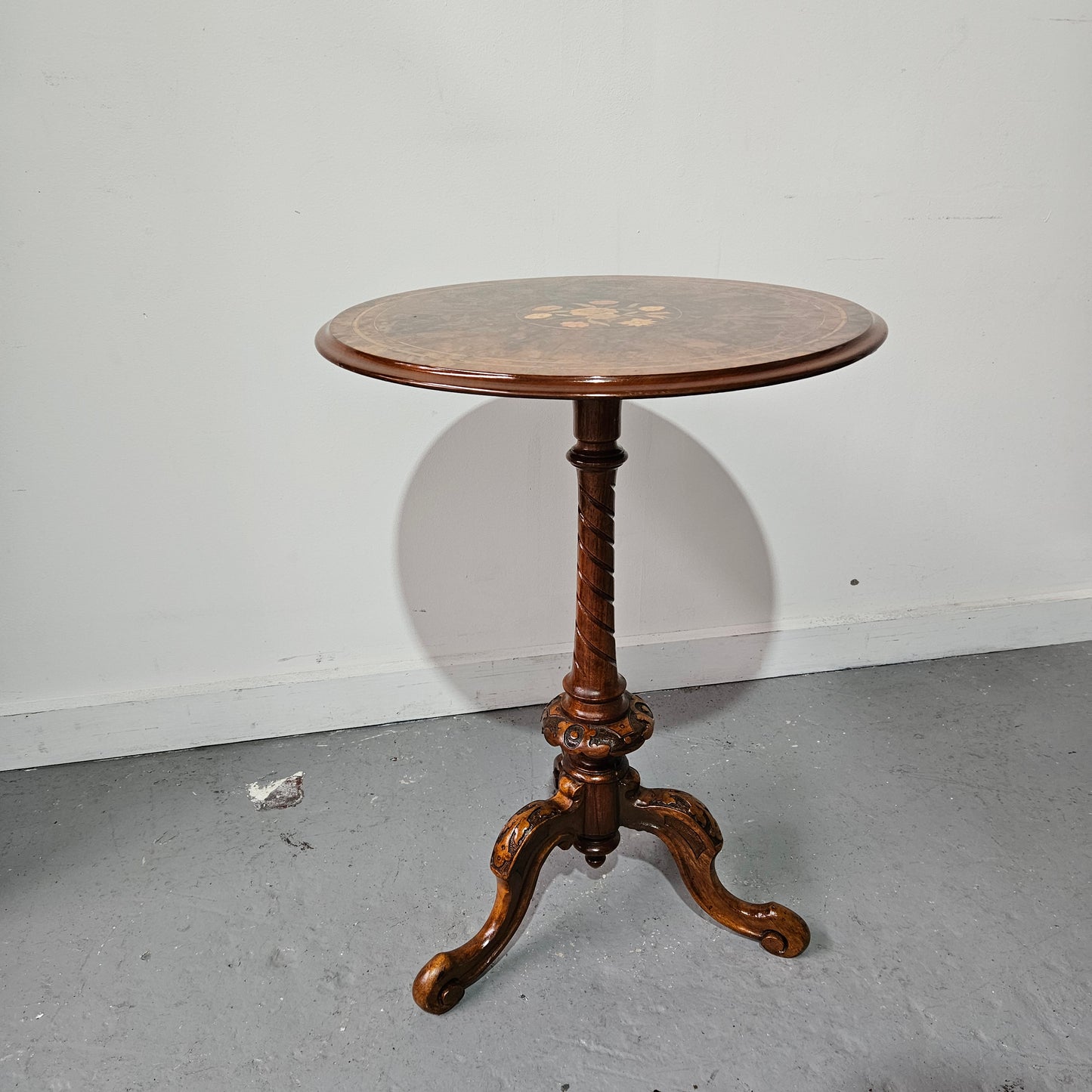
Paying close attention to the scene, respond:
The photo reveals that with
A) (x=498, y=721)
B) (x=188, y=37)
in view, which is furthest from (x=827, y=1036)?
(x=188, y=37)

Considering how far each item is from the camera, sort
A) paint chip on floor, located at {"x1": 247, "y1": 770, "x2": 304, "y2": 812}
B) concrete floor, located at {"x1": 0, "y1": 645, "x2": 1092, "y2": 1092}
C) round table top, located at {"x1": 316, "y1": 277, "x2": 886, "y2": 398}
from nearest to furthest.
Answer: round table top, located at {"x1": 316, "y1": 277, "x2": 886, "y2": 398}
concrete floor, located at {"x1": 0, "y1": 645, "x2": 1092, "y2": 1092}
paint chip on floor, located at {"x1": 247, "y1": 770, "x2": 304, "y2": 812}

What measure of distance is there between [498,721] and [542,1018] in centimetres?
92

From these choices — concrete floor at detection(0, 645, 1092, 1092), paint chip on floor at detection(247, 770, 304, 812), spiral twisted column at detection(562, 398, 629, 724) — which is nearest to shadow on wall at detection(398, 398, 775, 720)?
concrete floor at detection(0, 645, 1092, 1092)

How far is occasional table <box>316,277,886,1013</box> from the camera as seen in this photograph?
1.23m

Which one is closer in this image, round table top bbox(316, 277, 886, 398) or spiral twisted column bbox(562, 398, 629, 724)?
round table top bbox(316, 277, 886, 398)

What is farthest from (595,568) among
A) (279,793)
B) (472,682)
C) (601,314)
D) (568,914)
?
(279,793)

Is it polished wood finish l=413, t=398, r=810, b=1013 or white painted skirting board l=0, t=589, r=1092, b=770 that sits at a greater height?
polished wood finish l=413, t=398, r=810, b=1013

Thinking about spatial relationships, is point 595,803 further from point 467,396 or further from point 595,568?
point 467,396

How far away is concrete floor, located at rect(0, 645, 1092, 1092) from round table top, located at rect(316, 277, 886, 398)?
3.58ft

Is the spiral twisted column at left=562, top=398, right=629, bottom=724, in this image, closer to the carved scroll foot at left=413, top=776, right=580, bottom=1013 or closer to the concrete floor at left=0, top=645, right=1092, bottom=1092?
the carved scroll foot at left=413, top=776, right=580, bottom=1013

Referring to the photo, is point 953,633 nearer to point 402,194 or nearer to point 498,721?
point 498,721

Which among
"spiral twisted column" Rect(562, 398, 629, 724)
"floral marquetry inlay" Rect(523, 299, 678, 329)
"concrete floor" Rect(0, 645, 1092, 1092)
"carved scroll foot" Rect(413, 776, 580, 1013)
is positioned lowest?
"concrete floor" Rect(0, 645, 1092, 1092)

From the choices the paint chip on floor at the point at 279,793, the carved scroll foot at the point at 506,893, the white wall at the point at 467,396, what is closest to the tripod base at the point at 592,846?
the carved scroll foot at the point at 506,893

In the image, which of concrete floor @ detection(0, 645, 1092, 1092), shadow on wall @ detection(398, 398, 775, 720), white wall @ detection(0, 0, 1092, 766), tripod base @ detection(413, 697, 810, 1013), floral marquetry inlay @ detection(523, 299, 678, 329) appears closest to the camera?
floral marquetry inlay @ detection(523, 299, 678, 329)
